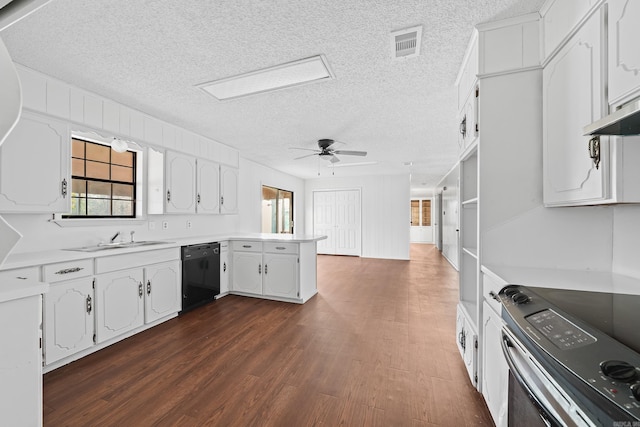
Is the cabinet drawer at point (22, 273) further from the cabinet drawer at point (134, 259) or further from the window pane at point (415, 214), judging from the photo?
the window pane at point (415, 214)

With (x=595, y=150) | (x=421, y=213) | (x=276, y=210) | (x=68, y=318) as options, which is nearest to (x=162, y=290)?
(x=68, y=318)

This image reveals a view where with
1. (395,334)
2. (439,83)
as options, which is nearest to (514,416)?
(395,334)

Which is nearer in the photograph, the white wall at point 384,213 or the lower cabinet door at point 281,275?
the lower cabinet door at point 281,275

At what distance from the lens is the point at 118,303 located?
263 centimetres

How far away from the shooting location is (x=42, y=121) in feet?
7.65

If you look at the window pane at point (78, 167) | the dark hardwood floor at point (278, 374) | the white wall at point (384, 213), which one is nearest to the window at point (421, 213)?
the white wall at point (384, 213)

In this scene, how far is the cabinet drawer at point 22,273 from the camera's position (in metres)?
1.90

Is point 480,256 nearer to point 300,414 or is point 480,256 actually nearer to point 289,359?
point 300,414

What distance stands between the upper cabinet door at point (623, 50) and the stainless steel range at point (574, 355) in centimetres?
83

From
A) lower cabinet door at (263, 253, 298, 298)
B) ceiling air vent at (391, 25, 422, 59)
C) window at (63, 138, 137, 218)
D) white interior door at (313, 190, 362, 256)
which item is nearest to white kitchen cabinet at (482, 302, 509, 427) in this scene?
ceiling air vent at (391, 25, 422, 59)

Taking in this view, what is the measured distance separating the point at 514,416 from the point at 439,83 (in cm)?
243

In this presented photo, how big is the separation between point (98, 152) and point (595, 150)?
420cm

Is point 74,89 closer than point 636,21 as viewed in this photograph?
No

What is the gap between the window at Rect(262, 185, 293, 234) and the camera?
664 centimetres
